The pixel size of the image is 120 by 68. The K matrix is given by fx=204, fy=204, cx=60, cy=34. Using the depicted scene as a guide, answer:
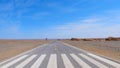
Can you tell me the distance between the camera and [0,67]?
11.3 m


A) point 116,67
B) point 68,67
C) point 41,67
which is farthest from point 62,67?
point 116,67

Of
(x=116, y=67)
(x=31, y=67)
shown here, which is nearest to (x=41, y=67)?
(x=31, y=67)

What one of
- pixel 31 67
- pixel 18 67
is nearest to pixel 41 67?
pixel 31 67

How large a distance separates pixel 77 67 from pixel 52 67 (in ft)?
4.40

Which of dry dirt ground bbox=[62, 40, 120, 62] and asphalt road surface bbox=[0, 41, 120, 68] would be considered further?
dry dirt ground bbox=[62, 40, 120, 62]

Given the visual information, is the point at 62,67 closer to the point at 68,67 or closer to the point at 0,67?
the point at 68,67

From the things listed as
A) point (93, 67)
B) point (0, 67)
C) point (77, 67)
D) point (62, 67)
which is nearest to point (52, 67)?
point (62, 67)

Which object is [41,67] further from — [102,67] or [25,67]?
[102,67]

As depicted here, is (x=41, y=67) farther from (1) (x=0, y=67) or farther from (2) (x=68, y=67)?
(1) (x=0, y=67)

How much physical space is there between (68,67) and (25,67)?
2.38 m

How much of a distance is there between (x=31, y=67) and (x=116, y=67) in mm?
4569

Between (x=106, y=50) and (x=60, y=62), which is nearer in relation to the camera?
(x=60, y=62)

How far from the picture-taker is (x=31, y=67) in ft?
36.6

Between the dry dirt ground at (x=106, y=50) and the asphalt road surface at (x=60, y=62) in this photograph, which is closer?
the asphalt road surface at (x=60, y=62)
